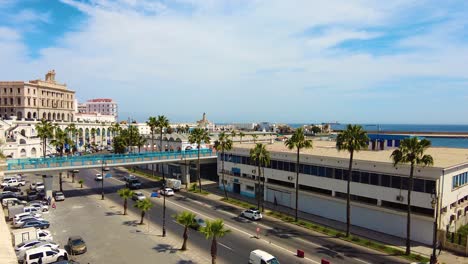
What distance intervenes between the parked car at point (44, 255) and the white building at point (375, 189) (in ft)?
130

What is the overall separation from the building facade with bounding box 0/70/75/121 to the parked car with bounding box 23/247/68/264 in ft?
413

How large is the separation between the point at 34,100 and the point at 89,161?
114146mm

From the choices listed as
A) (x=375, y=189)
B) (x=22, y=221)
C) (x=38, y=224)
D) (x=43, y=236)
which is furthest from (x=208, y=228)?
(x=22, y=221)

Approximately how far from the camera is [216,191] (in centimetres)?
8038

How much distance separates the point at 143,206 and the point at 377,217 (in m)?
35.0

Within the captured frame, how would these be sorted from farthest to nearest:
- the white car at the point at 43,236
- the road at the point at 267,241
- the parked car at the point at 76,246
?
the white car at the point at 43,236
the parked car at the point at 76,246
the road at the point at 267,241

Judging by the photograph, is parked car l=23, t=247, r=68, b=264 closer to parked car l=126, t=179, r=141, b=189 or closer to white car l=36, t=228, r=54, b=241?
white car l=36, t=228, r=54, b=241

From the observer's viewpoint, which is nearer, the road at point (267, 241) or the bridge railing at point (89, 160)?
the road at point (267, 241)

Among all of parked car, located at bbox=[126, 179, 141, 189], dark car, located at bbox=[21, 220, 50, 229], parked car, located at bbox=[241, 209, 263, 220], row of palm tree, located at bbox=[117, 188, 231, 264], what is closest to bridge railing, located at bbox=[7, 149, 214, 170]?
parked car, located at bbox=[126, 179, 141, 189]

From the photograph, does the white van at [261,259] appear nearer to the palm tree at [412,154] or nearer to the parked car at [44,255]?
the palm tree at [412,154]

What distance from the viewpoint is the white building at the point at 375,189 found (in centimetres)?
4428

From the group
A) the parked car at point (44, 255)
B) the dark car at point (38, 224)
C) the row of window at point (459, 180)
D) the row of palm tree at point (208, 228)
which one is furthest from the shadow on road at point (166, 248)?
the row of window at point (459, 180)

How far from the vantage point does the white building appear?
4428cm

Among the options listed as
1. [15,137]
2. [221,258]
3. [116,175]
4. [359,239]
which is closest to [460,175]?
[359,239]
